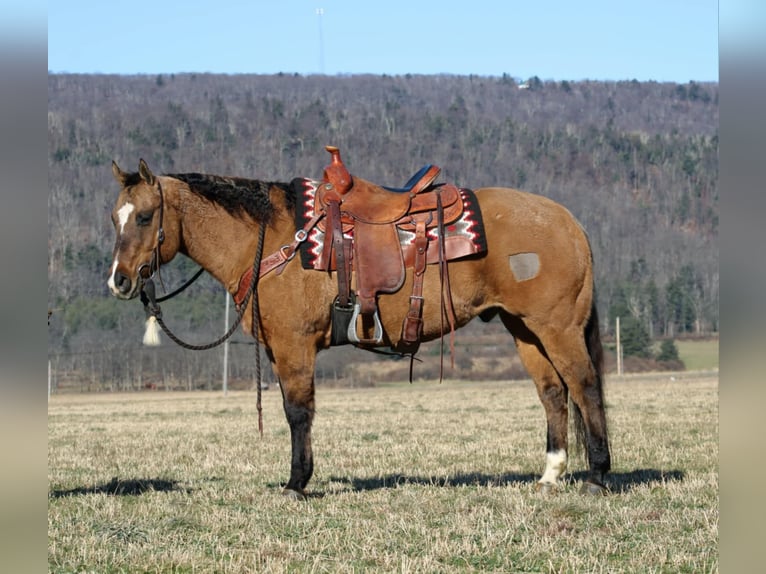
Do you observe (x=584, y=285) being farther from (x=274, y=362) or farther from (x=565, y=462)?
(x=274, y=362)

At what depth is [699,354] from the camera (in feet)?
255

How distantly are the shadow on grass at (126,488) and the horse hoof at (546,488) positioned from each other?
327 centimetres

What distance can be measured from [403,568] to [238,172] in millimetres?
192166

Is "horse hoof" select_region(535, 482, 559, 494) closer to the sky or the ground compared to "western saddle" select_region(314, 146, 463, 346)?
closer to the ground

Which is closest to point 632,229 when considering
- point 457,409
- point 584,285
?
point 457,409

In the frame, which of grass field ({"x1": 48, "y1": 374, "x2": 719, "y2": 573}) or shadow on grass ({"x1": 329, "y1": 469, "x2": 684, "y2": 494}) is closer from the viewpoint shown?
grass field ({"x1": 48, "y1": 374, "x2": 719, "y2": 573})

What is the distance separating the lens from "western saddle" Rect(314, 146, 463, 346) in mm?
8516

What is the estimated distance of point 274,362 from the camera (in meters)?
8.76

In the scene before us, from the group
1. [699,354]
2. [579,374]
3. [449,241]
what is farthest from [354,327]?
[699,354]

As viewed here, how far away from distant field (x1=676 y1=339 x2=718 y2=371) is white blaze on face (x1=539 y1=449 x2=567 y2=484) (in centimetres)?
5788

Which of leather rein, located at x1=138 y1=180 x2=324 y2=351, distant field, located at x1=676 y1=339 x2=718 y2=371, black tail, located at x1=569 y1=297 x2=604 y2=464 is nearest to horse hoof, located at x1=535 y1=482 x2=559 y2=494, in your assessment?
black tail, located at x1=569 y1=297 x2=604 y2=464

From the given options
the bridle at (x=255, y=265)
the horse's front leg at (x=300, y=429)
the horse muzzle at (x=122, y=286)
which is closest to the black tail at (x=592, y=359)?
the horse's front leg at (x=300, y=429)

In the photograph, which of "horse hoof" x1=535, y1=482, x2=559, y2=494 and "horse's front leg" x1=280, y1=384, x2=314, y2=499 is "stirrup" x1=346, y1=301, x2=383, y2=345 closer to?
"horse's front leg" x1=280, y1=384, x2=314, y2=499

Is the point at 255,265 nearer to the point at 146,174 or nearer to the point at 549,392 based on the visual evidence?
the point at 146,174
